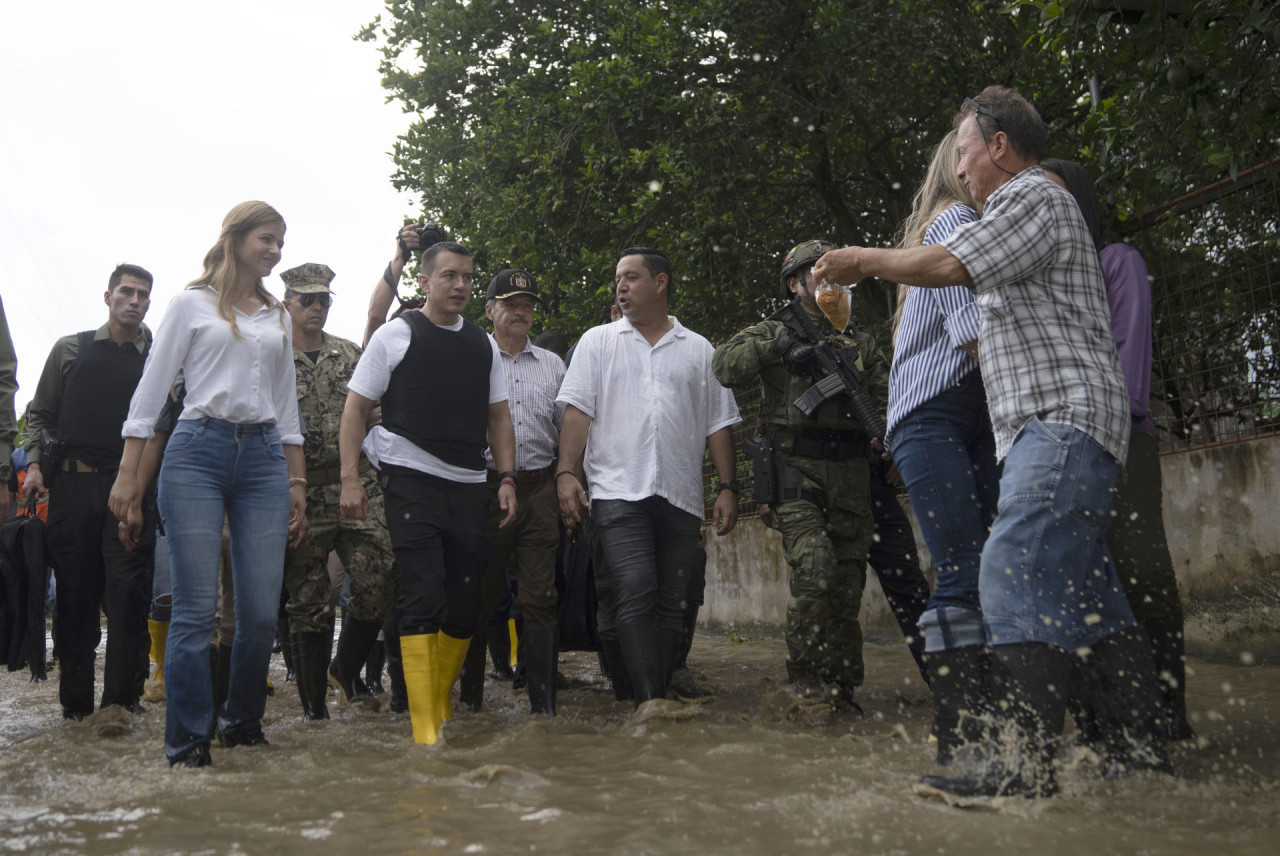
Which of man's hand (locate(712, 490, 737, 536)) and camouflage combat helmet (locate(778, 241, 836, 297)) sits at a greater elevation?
camouflage combat helmet (locate(778, 241, 836, 297))

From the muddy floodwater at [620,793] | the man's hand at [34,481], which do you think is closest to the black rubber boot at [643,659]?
the muddy floodwater at [620,793]

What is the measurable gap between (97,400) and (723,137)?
22.0 ft

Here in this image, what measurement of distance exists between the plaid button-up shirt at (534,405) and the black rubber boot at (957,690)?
8.72ft

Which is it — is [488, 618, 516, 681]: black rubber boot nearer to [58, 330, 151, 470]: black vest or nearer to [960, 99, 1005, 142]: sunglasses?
[58, 330, 151, 470]: black vest

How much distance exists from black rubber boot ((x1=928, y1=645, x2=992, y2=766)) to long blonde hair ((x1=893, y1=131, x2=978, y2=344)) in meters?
1.08

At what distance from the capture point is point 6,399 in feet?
13.6

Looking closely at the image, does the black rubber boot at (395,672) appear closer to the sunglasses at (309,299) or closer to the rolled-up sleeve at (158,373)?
the sunglasses at (309,299)

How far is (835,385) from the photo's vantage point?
16.2ft

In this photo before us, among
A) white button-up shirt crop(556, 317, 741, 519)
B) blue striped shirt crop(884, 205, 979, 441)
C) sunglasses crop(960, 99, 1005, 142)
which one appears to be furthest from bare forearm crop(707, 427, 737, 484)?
sunglasses crop(960, 99, 1005, 142)

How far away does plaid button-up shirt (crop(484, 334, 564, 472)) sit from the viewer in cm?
566

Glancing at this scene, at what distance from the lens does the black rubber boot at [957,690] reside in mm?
3314

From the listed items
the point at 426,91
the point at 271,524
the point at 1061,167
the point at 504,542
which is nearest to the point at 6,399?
the point at 271,524

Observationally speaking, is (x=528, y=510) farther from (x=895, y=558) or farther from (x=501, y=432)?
(x=895, y=558)

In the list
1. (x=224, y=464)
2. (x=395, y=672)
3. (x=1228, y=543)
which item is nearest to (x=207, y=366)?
(x=224, y=464)
